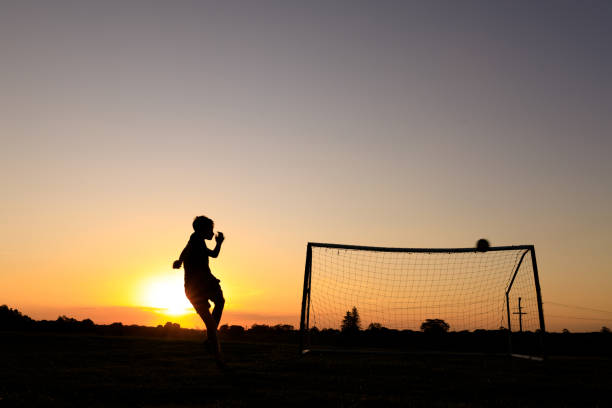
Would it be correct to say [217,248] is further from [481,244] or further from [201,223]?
[481,244]

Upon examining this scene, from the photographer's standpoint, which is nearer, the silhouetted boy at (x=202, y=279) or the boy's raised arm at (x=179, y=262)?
the silhouetted boy at (x=202, y=279)

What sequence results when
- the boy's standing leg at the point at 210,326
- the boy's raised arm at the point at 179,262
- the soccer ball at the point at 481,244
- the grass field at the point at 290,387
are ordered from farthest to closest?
the soccer ball at the point at 481,244 < the boy's raised arm at the point at 179,262 < the boy's standing leg at the point at 210,326 < the grass field at the point at 290,387

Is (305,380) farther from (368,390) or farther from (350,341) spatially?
(350,341)

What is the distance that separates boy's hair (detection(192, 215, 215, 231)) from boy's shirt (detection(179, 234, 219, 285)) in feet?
0.44

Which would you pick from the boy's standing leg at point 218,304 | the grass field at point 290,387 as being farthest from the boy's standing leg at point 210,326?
the grass field at point 290,387

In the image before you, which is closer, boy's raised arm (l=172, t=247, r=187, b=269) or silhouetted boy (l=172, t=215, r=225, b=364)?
silhouetted boy (l=172, t=215, r=225, b=364)

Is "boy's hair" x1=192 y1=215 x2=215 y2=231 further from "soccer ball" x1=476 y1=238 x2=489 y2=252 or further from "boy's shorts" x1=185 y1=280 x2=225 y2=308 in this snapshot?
"soccer ball" x1=476 y1=238 x2=489 y2=252

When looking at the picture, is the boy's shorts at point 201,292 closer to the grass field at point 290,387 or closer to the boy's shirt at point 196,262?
the boy's shirt at point 196,262

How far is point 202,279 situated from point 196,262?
0.26 m

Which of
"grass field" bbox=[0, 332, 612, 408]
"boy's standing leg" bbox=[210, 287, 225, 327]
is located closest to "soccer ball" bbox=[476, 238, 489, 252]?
"grass field" bbox=[0, 332, 612, 408]

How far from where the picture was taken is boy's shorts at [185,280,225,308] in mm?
7496

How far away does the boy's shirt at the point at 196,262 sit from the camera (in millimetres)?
7531

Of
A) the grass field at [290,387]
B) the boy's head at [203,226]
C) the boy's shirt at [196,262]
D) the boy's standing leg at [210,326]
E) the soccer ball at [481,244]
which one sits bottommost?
the grass field at [290,387]

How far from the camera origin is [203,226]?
→ 7.71 m
